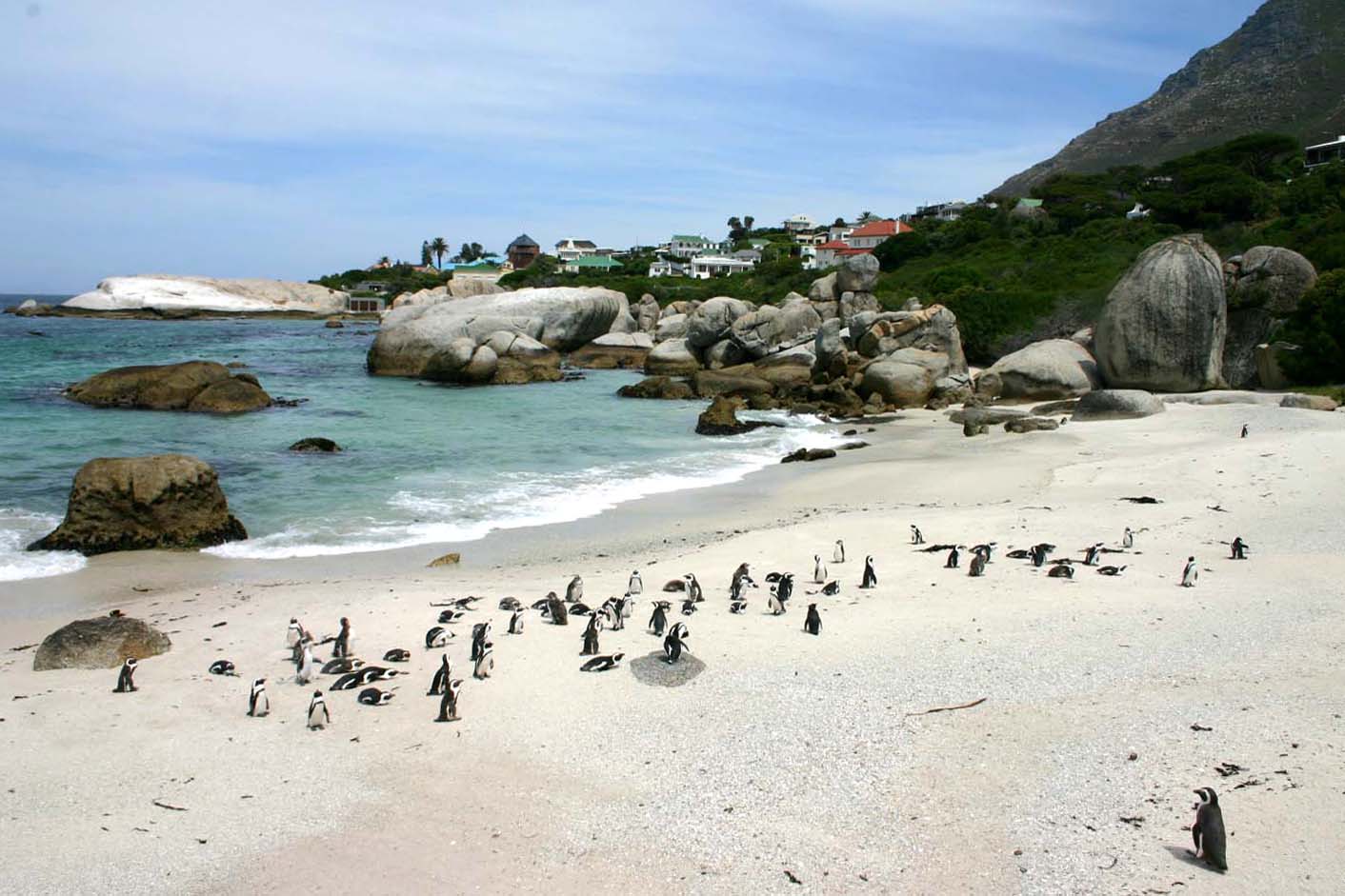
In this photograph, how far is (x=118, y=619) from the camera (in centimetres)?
959

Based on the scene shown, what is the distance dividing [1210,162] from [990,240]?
19.3 m

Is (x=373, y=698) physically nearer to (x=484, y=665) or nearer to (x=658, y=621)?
(x=484, y=665)

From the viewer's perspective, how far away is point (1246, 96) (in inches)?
3878

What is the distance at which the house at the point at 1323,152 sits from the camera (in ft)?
214

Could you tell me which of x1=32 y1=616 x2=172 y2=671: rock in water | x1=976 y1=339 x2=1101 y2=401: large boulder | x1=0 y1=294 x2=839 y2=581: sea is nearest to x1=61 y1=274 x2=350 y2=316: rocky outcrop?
x1=0 y1=294 x2=839 y2=581: sea

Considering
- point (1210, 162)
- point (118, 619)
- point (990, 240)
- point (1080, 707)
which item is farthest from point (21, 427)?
point (1210, 162)

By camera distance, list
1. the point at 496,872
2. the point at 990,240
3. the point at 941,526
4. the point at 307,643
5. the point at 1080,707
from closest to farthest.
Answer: the point at 496,872 < the point at 1080,707 < the point at 307,643 < the point at 941,526 < the point at 990,240

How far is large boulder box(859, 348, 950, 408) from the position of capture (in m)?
30.4

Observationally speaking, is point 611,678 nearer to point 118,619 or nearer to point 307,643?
point 307,643

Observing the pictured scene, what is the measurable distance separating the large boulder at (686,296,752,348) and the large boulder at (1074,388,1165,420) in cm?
1928

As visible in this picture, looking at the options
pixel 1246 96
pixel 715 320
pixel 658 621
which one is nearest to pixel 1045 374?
pixel 715 320

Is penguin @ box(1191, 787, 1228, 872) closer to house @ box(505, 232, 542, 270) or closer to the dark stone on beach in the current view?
the dark stone on beach

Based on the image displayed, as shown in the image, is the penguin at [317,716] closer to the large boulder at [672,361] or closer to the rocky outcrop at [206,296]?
the large boulder at [672,361]

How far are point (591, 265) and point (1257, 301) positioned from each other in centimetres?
9098
